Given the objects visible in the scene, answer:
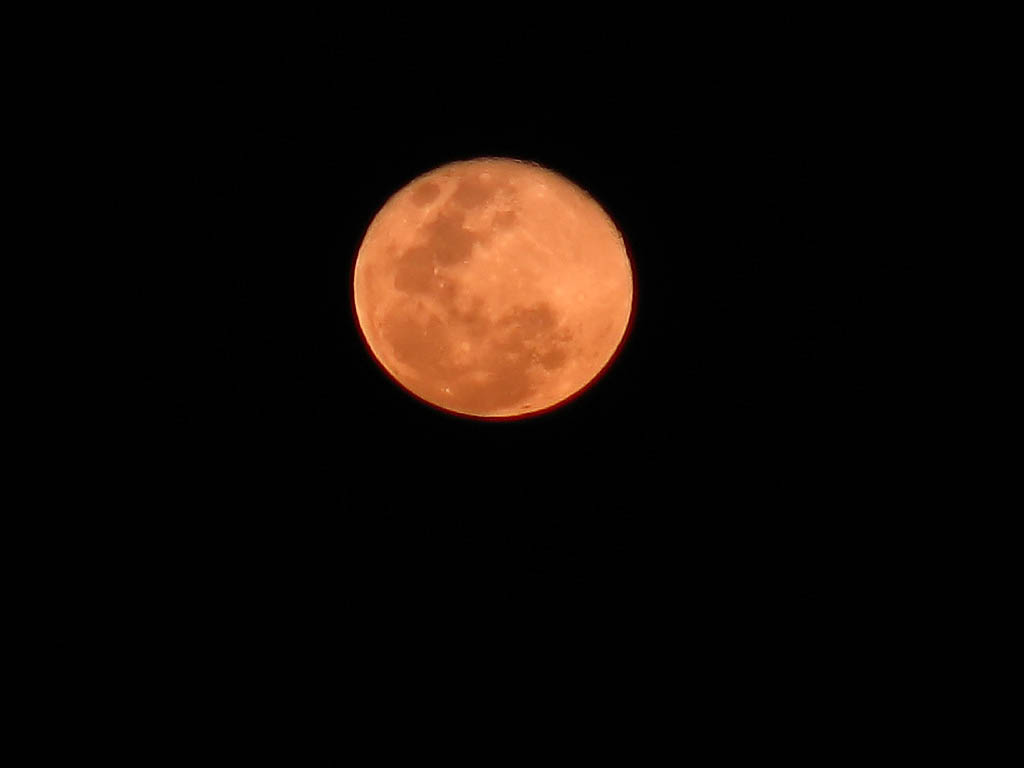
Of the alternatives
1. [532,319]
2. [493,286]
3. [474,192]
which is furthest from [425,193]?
[532,319]

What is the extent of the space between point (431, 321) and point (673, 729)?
1591 mm

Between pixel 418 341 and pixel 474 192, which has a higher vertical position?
pixel 474 192

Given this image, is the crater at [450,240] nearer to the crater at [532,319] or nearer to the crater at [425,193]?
the crater at [425,193]

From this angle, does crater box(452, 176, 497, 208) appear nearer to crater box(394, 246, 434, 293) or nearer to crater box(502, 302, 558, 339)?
crater box(394, 246, 434, 293)

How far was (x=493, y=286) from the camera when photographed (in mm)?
1865

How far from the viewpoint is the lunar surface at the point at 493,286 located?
6.12 ft

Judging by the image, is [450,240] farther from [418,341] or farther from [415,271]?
[418,341]

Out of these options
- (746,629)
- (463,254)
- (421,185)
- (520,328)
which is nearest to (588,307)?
(520,328)

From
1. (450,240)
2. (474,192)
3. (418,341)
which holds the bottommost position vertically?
(418,341)

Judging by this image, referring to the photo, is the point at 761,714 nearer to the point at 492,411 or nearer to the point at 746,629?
the point at 746,629

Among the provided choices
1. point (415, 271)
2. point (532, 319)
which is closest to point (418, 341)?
point (415, 271)

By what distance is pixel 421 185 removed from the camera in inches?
77.1

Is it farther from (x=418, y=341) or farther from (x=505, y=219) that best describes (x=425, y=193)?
(x=418, y=341)

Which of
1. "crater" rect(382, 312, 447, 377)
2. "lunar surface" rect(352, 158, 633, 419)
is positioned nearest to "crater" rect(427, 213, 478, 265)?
"lunar surface" rect(352, 158, 633, 419)
